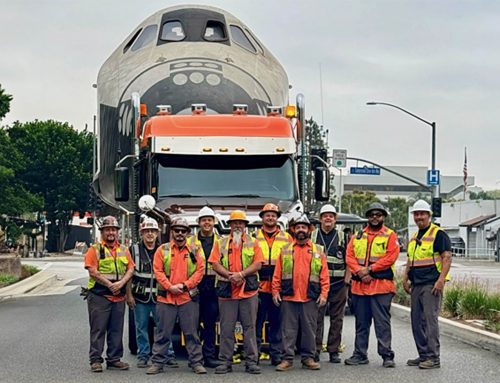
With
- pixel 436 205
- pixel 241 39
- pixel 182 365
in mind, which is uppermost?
pixel 241 39

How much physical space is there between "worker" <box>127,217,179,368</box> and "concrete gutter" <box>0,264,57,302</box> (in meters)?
11.6

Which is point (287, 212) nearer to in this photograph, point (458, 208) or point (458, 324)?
point (458, 324)

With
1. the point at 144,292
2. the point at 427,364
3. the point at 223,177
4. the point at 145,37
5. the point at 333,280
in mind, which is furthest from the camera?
the point at 145,37

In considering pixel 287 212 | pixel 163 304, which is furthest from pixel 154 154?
pixel 163 304

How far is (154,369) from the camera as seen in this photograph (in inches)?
416

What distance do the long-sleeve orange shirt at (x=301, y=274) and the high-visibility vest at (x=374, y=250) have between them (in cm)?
47

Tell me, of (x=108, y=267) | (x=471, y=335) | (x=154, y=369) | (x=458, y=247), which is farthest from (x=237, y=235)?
(x=458, y=247)

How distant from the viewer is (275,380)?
33.4ft

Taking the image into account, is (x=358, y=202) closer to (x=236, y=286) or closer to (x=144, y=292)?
(x=144, y=292)

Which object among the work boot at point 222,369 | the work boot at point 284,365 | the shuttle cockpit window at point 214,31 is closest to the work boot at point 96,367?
the work boot at point 222,369

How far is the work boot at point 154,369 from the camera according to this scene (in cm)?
1054

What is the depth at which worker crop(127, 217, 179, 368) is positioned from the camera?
1109cm

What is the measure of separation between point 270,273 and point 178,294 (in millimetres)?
1197

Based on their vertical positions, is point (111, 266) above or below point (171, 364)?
above
